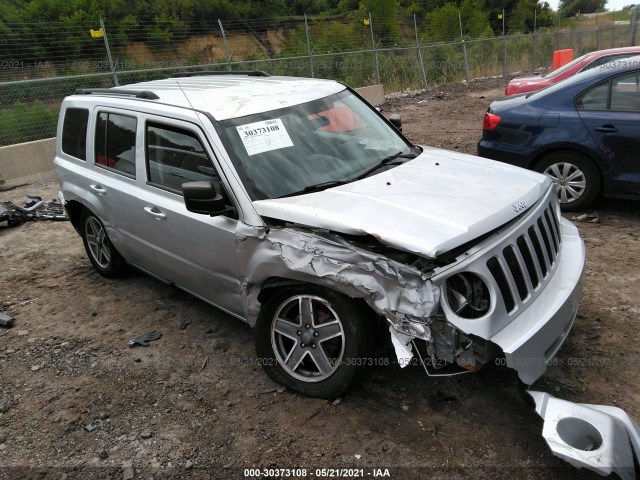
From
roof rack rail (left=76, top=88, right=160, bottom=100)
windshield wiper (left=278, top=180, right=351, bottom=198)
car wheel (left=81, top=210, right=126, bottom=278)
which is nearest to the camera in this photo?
windshield wiper (left=278, top=180, right=351, bottom=198)

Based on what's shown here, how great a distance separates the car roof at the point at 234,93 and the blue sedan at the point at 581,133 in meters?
2.59

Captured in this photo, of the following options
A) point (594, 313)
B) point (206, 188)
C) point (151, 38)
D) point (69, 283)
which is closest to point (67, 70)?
point (151, 38)

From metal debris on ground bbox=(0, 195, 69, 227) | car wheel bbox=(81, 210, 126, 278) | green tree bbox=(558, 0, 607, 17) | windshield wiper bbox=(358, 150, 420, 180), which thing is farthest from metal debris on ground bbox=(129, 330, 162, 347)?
green tree bbox=(558, 0, 607, 17)

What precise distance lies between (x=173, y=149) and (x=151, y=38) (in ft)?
A: 55.7

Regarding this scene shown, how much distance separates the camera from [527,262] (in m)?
2.96

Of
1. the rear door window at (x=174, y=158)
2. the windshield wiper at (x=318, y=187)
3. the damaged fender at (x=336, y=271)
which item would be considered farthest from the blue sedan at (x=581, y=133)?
the rear door window at (x=174, y=158)

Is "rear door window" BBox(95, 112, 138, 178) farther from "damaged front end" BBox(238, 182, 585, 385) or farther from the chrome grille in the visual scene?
the chrome grille

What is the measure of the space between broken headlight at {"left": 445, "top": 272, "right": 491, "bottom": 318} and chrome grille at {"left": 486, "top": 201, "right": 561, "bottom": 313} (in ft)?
0.28

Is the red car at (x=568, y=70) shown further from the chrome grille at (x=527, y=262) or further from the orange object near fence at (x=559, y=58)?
the orange object near fence at (x=559, y=58)

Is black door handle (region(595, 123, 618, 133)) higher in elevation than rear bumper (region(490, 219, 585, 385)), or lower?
higher

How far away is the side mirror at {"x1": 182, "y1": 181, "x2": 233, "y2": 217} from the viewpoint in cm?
318

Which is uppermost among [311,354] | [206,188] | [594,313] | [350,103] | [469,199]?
[350,103]

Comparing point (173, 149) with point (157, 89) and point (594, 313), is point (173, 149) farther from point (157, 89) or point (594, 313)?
point (594, 313)

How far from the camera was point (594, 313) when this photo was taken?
4.00m
